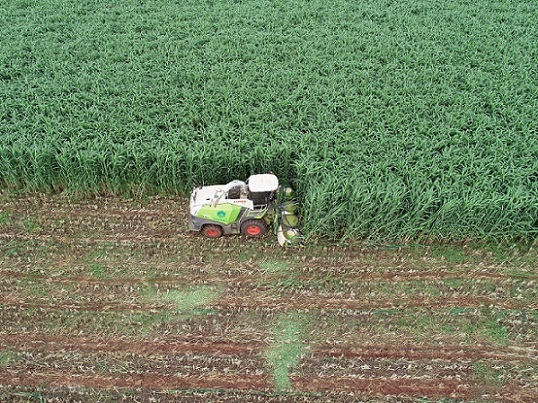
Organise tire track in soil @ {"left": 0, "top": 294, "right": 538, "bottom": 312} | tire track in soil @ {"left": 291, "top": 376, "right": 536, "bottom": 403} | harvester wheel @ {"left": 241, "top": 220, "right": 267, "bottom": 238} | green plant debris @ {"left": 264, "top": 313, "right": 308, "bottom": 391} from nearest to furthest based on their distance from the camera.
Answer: tire track in soil @ {"left": 291, "top": 376, "right": 536, "bottom": 403}, green plant debris @ {"left": 264, "top": 313, "right": 308, "bottom": 391}, tire track in soil @ {"left": 0, "top": 294, "right": 538, "bottom": 312}, harvester wheel @ {"left": 241, "top": 220, "right": 267, "bottom": 238}

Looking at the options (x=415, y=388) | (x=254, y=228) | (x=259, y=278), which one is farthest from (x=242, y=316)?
(x=415, y=388)

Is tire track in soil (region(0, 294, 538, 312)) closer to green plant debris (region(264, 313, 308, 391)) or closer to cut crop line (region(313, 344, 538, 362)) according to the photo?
green plant debris (region(264, 313, 308, 391))

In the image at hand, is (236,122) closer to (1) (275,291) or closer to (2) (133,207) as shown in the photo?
(2) (133,207)

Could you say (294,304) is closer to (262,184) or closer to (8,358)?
(262,184)

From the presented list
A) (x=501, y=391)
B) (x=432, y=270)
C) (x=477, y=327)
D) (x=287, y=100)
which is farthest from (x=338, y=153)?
(x=501, y=391)

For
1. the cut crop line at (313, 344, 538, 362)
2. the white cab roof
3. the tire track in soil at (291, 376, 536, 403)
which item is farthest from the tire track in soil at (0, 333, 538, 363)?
the white cab roof

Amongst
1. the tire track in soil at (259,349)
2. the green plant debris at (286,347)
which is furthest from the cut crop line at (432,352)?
the green plant debris at (286,347)

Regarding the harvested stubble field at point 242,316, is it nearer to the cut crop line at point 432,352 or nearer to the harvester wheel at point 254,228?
the cut crop line at point 432,352
